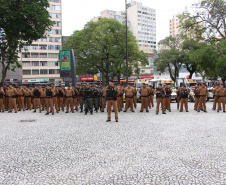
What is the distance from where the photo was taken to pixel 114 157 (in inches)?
220

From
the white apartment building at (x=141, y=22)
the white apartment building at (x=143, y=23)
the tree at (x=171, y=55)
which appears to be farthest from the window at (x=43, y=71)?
the white apartment building at (x=143, y=23)

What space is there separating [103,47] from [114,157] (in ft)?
119

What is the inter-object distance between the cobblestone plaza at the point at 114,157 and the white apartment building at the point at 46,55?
203 ft

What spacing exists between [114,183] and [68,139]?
373cm

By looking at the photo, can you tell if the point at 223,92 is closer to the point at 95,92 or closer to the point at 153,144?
the point at 95,92

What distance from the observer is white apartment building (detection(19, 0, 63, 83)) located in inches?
2653

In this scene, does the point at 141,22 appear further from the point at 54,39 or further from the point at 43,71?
the point at 43,71

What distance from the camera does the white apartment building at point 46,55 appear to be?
67375 millimetres

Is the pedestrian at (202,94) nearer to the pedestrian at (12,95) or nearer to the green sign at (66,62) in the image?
the green sign at (66,62)

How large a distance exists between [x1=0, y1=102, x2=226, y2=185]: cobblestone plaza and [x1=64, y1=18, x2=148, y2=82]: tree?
105ft

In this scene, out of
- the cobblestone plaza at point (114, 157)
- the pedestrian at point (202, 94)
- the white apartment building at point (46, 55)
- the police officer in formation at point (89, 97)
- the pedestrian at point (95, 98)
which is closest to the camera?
the cobblestone plaza at point (114, 157)

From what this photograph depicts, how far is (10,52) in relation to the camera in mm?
24422

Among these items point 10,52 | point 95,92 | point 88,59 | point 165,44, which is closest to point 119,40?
point 88,59

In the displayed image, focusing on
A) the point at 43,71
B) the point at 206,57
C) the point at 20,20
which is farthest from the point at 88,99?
the point at 43,71
